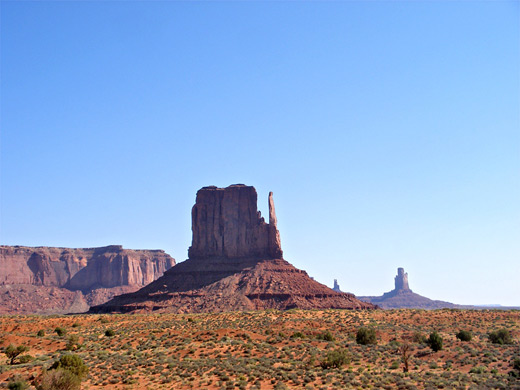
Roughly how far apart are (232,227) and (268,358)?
10198 cm

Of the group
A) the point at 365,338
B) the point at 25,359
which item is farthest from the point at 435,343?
the point at 25,359

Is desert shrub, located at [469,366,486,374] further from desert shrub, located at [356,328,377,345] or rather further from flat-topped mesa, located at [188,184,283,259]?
flat-topped mesa, located at [188,184,283,259]

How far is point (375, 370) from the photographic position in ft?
149

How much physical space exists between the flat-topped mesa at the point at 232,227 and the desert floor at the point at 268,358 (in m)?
72.5

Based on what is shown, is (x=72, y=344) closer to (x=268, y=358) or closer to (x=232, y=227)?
(x=268, y=358)

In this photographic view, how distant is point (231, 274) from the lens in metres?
134

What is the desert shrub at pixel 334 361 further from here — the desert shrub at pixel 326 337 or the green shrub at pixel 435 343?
the desert shrub at pixel 326 337

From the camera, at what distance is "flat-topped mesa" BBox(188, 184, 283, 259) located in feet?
476

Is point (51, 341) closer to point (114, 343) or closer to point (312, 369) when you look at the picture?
point (114, 343)

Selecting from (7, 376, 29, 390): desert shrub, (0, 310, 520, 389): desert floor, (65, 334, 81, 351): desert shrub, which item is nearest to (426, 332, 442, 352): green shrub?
(0, 310, 520, 389): desert floor

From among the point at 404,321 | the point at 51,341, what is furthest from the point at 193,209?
the point at 51,341

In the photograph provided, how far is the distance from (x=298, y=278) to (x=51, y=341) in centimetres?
7785

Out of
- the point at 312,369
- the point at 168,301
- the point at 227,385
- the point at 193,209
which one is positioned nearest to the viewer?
the point at 227,385

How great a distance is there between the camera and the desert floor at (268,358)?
41.9 m
